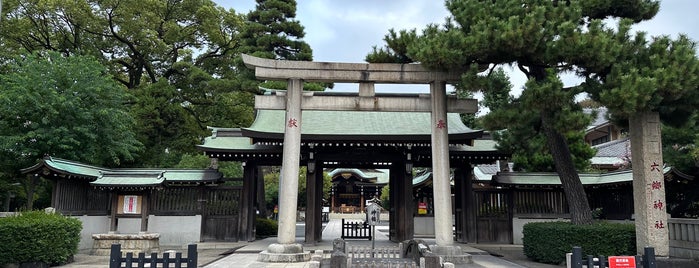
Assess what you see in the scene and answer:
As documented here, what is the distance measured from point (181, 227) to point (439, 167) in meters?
11.7

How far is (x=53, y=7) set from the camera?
26.3 m

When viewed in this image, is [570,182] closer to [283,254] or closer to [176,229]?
[283,254]

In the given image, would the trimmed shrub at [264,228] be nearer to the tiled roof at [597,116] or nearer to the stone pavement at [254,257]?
the stone pavement at [254,257]

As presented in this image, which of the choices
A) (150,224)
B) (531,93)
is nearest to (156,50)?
(150,224)

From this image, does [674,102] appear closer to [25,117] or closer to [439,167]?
[439,167]

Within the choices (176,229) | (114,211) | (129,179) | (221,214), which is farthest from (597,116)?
(114,211)

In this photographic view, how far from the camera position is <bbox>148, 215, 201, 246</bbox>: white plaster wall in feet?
64.6

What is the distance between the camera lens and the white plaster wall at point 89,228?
1756 centimetres

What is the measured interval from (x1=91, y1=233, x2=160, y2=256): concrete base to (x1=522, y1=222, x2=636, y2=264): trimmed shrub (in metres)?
13.4

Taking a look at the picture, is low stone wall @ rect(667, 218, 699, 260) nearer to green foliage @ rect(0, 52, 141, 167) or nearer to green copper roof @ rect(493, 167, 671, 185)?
green copper roof @ rect(493, 167, 671, 185)

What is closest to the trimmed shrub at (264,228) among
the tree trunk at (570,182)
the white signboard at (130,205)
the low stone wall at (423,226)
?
the white signboard at (130,205)

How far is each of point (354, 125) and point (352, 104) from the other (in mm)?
4057

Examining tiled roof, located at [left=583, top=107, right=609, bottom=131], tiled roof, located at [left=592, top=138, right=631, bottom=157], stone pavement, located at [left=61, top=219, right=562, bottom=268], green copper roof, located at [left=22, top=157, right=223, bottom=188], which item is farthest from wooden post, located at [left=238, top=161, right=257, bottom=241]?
tiled roof, located at [left=592, top=138, right=631, bottom=157]

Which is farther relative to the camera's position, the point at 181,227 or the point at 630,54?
the point at 181,227
